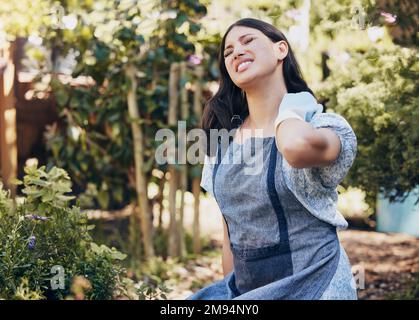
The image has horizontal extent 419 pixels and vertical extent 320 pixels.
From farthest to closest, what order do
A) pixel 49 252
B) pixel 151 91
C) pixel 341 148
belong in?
1. pixel 151 91
2. pixel 49 252
3. pixel 341 148

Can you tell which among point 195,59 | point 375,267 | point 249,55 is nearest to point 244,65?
point 249,55

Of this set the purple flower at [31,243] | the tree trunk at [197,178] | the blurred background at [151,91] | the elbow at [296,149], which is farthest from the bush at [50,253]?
the tree trunk at [197,178]

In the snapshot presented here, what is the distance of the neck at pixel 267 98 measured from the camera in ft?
6.31

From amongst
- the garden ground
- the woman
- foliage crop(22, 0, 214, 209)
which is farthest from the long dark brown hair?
foliage crop(22, 0, 214, 209)

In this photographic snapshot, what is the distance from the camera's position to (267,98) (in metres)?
1.94

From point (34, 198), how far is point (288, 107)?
119cm

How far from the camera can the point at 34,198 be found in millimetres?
2461

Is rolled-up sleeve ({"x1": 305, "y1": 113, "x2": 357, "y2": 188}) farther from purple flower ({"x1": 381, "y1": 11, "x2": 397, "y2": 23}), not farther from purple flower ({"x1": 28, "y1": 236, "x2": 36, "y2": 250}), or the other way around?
purple flower ({"x1": 381, "y1": 11, "x2": 397, "y2": 23})

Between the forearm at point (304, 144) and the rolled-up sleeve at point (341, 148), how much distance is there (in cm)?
7

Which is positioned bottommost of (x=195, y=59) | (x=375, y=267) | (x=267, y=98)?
(x=375, y=267)

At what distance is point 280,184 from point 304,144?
0.26m

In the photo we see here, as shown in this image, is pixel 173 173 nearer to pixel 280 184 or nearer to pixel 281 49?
pixel 281 49

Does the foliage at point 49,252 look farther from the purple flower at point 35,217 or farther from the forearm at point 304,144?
the forearm at point 304,144

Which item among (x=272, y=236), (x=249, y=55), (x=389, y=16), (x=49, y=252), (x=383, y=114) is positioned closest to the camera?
(x=272, y=236)
